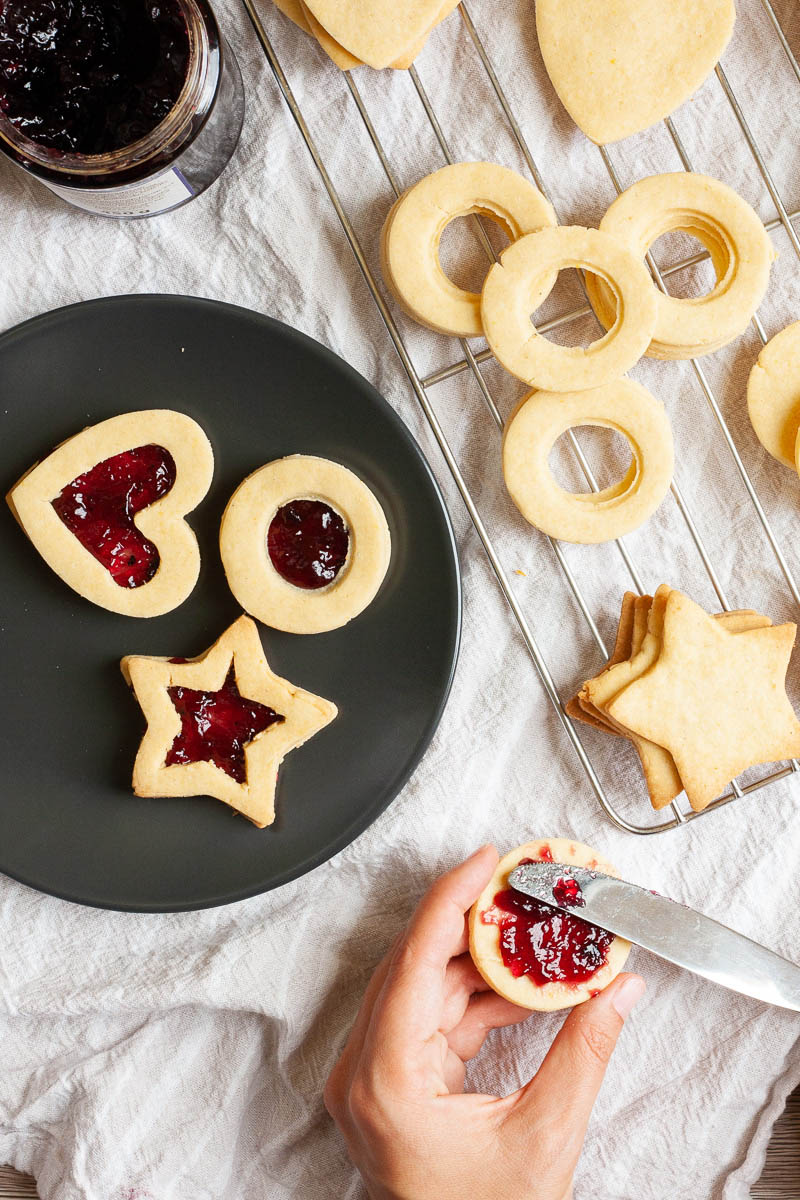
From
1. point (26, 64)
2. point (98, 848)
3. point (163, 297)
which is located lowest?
point (98, 848)

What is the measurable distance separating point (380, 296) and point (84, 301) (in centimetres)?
45

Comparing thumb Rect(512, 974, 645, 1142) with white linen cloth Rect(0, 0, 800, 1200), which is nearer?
thumb Rect(512, 974, 645, 1142)

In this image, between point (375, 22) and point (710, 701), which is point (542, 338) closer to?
point (375, 22)

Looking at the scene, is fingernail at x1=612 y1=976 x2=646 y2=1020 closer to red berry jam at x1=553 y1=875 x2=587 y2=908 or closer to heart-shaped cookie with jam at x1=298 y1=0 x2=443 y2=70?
red berry jam at x1=553 y1=875 x2=587 y2=908

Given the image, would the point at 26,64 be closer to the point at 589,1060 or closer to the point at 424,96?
the point at 424,96

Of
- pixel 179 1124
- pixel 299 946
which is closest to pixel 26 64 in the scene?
pixel 299 946

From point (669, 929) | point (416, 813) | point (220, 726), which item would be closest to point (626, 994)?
point (669, 929)

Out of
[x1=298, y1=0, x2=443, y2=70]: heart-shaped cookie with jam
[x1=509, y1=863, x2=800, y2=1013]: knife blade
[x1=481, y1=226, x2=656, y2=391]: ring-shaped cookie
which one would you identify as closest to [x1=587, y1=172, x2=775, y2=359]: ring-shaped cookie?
[x1=481, y1=226, x2=656, y2=391]: ring-shaped cookie

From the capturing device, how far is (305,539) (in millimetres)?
1455

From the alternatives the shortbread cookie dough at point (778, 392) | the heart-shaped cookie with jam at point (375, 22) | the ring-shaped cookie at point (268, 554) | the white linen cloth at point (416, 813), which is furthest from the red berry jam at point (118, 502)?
the shortbread cookie dough at point (778, 392)

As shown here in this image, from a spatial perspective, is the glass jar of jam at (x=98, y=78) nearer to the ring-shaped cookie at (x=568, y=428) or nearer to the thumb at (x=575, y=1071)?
the ring-shaped cookie at (x=568, y=428)

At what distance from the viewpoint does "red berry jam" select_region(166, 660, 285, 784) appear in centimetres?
147

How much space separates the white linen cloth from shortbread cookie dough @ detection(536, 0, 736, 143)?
0.07 m

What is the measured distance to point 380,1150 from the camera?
1.38 meters
